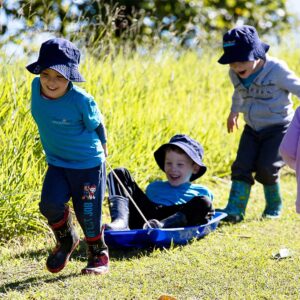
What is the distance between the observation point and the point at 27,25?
6.24 meters

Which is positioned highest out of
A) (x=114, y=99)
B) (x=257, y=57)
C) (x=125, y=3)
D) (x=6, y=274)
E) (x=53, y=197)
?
(x=125, y=3)

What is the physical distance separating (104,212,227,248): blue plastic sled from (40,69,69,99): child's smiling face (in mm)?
1112

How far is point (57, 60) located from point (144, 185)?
2.71m

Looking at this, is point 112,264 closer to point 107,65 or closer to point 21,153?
point 21,153

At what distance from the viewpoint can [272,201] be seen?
6.39m

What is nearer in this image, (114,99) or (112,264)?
(112,264)

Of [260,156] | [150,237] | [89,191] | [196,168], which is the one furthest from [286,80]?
[89,191]

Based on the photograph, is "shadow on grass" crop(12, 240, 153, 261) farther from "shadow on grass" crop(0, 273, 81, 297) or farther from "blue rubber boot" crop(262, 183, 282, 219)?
"blue rubber boot" crop(262, 183, 282, 219)

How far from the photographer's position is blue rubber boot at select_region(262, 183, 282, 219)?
6.35m

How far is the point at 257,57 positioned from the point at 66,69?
2.12m

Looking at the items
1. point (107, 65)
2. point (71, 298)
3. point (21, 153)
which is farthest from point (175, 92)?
point (71, 298)

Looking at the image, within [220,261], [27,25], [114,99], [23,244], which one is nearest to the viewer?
[220,261]

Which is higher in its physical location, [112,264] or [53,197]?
[53,197]

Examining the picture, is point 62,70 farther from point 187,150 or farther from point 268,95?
point 268,95
